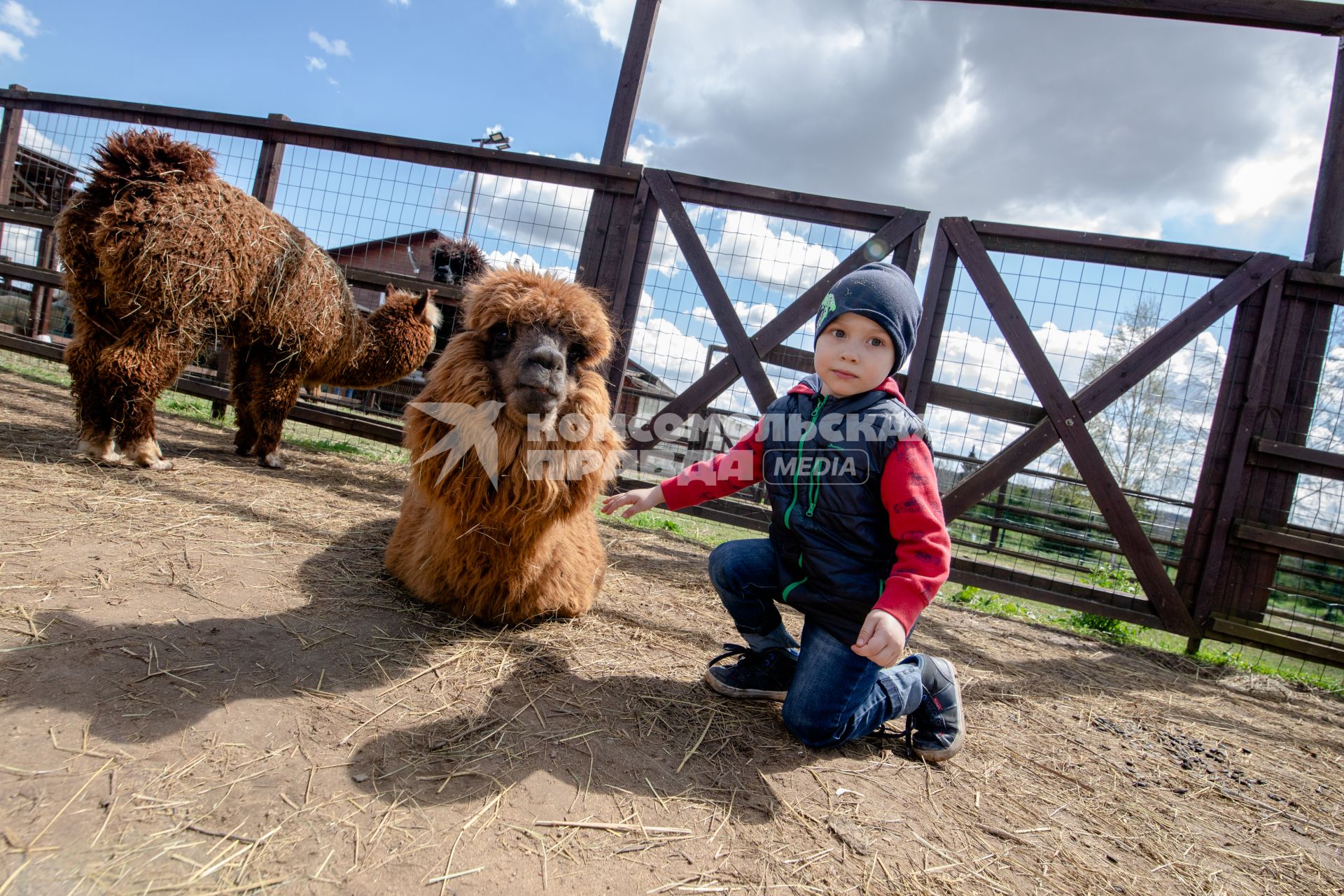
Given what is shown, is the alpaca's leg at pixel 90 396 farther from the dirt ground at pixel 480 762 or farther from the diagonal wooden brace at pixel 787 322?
the diagonal wooden brace at pixel 787 322

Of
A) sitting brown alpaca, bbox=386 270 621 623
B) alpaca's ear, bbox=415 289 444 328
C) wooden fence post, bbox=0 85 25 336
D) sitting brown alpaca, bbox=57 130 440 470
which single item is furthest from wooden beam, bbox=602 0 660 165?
wooden fence post, bbox=0 85 25 336

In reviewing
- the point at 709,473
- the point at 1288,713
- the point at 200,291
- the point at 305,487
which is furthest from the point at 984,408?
the point at 200,291

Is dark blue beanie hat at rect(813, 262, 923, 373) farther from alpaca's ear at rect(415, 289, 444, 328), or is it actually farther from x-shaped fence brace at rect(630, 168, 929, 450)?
alpaca's ear at rect(415, 289, 444, 328)

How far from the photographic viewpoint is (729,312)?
5359mm

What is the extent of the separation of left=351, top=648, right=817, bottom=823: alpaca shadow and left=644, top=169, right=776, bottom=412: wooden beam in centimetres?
326

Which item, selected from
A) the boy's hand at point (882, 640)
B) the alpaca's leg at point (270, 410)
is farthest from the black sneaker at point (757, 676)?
the alpaca's leg at point (270, 410)

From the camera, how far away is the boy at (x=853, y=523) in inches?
78.1

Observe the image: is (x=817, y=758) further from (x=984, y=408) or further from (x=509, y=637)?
(x=984, y=408)

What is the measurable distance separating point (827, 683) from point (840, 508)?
1.86 ft

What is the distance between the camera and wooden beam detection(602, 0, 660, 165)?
570 centimetres

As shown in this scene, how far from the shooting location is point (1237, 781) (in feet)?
8.06

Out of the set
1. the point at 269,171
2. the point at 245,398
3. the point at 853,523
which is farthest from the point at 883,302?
the point at 269,171

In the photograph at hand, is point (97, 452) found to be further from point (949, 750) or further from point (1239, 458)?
point (1239, 458)

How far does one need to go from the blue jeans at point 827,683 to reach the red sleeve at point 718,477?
0.83 feet
